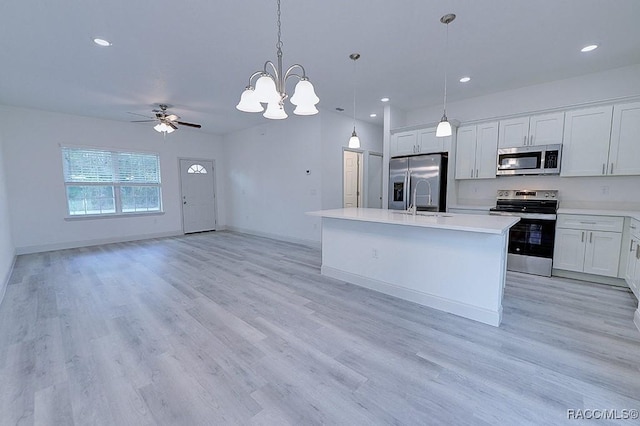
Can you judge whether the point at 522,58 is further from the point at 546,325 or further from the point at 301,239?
the point at 301,239

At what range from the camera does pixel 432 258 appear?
2.91 meters

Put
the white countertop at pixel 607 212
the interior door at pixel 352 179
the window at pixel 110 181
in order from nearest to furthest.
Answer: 1. the white countertop at pixel 607 212
2. the window at pixel 110 181
3. the interior door at pixel 352 179

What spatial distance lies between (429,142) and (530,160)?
1.53 m

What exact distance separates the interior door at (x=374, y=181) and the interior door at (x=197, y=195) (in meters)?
4.65

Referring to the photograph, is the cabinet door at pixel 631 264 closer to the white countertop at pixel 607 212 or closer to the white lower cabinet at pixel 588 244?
the white lower cabinet at pixel 588 244

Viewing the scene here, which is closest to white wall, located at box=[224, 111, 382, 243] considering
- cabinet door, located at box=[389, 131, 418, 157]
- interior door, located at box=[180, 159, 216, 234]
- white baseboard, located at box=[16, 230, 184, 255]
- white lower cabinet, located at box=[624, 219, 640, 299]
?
interior door, located at box=[180, 159, 216, 234]

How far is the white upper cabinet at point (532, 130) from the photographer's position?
12.7 feet

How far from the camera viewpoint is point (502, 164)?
4.29m

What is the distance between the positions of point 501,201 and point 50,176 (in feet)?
27.9

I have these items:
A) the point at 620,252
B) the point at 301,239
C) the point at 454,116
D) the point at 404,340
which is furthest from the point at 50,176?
the point at 620,252

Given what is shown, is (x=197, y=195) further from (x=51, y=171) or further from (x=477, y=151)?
(x=477, y=151)

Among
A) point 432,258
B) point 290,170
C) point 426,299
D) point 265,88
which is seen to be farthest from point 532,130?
point 290,170

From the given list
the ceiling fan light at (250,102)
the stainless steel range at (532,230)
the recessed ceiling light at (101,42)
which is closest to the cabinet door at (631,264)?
the stainless steel range at (532,230)

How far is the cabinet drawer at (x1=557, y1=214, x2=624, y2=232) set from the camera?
335 centimetres
